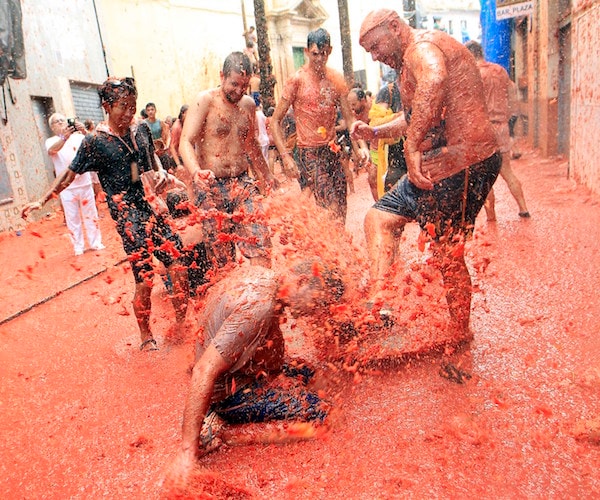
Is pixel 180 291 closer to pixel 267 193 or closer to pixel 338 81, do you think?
pixel 267 193

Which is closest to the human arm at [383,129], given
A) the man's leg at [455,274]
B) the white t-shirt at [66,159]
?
→ the man's leg at [455,274]

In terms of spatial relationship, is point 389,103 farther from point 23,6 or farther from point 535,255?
point 23,6

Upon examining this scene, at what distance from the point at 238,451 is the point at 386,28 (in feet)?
7.49

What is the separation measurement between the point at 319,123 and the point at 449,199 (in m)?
2.29

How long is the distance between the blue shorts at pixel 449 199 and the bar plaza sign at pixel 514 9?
408 inches

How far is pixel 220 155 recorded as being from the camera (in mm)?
4258

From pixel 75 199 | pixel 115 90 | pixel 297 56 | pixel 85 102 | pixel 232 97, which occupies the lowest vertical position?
pixel 75 199

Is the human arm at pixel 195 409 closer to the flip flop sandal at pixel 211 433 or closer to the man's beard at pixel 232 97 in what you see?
the flip flop sandal at pixel 211 433

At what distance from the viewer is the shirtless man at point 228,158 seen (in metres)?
4.09

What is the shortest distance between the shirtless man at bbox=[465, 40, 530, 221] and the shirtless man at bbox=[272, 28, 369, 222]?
1.81m

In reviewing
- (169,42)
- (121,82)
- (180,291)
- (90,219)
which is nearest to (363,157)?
(180,291)

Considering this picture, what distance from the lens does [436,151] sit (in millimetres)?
2998

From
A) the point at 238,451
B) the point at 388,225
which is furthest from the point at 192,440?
the point at 388,225

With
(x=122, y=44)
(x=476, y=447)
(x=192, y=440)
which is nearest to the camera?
(x=192, y=440)
